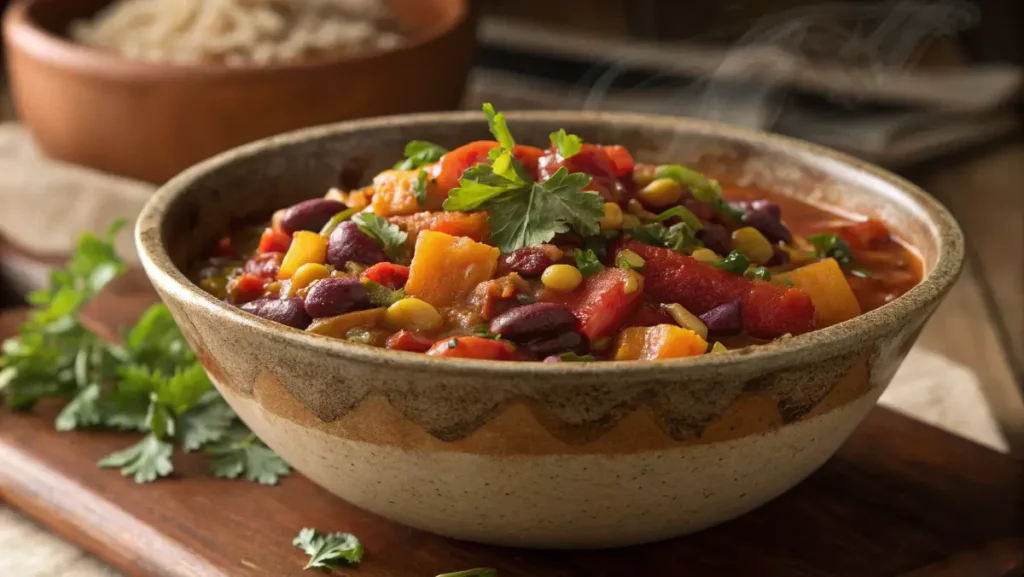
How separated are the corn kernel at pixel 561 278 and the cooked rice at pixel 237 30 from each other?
2503 mm

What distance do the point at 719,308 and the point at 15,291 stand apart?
2.46 m

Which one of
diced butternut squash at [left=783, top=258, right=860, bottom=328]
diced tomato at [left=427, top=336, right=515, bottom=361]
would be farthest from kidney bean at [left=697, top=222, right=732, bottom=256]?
diced tomato at [left=427, top=336, right=515, bottom=361]

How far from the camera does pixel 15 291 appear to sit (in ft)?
12.3

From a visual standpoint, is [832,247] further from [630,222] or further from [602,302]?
[602,302]

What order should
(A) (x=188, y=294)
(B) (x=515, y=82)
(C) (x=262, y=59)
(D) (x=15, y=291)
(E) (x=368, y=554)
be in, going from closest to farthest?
(A) (x=188, y=294) → (E) (x=368, y=554) → (D) (x=15, y=291) → (C) (x=262, y=59) → (B) (x=515, y=82)

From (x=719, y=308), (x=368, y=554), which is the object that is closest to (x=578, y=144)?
(x=719, y=308)

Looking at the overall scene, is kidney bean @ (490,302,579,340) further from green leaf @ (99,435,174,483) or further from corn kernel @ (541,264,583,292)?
green leaf @ (99,435,174,483)

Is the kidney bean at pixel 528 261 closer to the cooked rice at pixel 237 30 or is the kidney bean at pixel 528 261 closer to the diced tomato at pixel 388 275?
the diced tomato at pixel 388 275

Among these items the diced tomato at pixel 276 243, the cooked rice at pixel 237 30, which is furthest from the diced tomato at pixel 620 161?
the cooked rice at pixel 237 30

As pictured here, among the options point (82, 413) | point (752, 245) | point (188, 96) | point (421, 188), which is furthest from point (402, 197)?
point (188, 96)

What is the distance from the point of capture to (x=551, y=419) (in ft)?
6.15

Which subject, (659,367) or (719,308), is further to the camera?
(719,308)

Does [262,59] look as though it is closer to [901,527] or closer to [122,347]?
[122,347]

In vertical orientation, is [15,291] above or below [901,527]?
below
